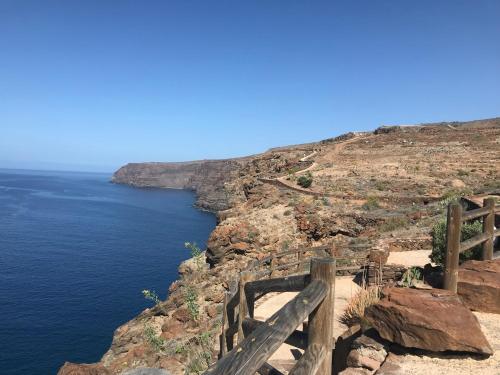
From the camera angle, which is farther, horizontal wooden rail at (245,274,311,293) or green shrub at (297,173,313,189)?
green shrub at (297,173,313,189)

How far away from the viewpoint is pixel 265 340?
90.5 inches

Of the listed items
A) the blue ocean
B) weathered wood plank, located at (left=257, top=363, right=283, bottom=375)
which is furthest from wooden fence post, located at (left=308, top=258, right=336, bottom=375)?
the blue ocean

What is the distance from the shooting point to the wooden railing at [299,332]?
2.14 m

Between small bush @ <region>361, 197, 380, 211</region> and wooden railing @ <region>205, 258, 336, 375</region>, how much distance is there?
22.7m

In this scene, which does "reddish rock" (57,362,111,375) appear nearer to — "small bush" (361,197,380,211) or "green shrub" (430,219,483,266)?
"green shrub" (430,219,483,266)

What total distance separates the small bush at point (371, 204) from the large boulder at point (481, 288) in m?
19.5

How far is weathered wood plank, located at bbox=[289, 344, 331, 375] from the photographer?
9.32ft

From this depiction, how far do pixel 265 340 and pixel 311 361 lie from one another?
864 mm

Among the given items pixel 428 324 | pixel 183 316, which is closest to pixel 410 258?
pixel 428 324

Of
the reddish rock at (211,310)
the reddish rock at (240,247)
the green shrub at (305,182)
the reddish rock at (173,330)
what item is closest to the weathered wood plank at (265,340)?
the reddish rock at (173,330)

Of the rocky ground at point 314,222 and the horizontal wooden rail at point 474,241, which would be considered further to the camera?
the rocky ground at point 314,222

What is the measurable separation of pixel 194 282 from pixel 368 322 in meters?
18.0

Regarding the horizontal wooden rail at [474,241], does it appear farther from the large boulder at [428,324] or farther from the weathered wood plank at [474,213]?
the large boulder at [428,324]

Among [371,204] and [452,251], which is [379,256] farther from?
[371,204]
